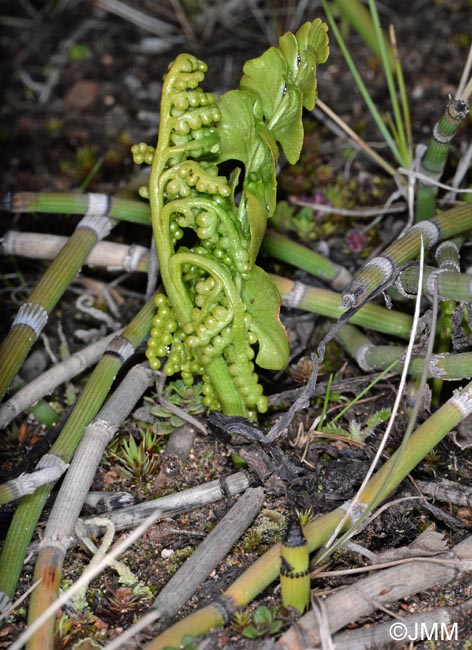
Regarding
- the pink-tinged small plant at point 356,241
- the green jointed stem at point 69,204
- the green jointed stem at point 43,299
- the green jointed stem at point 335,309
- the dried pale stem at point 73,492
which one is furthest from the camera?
the pink-tinged small plant at point 356,241

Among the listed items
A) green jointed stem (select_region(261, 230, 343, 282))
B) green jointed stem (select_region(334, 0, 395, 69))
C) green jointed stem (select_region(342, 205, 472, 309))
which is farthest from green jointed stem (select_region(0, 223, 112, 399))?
green jointed stem (select_region(334, 0, 395, 69))

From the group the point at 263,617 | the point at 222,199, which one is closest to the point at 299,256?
the point at 222,199

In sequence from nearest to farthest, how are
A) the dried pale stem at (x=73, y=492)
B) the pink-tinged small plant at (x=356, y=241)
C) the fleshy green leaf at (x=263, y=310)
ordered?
1. the dried pale stem at (x=73, y=492)
2. the fleshy green leaf at (x=263, y=310)
3. the pink-tinged small plant at (x=356, y=241)

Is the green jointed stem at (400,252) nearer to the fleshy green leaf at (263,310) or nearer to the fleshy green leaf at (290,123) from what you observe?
the fleshy green leaf at (263,310)

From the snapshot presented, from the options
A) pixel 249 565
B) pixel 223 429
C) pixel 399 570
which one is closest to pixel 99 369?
pixel 223 429

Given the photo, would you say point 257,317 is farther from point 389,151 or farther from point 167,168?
point 389,151

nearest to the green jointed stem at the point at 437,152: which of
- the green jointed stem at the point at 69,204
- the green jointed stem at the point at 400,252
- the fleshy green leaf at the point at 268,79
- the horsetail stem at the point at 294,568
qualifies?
the green jointed stem at the point at 400,252

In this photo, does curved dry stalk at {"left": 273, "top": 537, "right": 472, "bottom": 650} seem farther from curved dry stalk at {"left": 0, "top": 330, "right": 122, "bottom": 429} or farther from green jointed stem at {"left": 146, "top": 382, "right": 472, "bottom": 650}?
curved dry stalk at {"left": 0, "top": 330, "right": 122, "bottom": 429}
